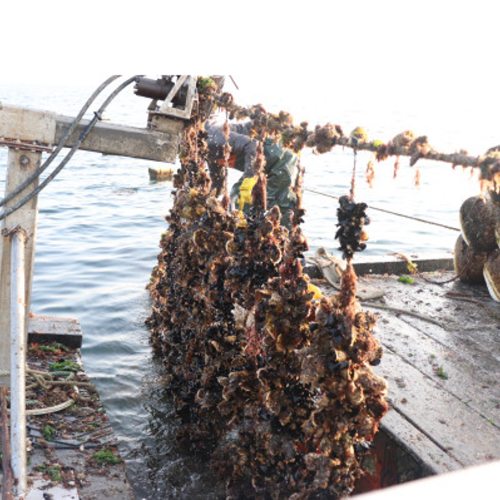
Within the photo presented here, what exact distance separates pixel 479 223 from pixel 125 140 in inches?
177

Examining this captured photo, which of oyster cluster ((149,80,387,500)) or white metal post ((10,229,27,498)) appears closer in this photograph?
oyster cluster ((149,80,387,500))

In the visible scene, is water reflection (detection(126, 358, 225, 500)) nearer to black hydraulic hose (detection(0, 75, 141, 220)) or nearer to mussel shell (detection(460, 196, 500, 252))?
black hydraulic hose (detection(0, 75, 141, 220))

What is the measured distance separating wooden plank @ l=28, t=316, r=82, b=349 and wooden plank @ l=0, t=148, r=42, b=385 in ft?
4.09

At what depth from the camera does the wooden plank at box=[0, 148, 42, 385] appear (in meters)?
4.98

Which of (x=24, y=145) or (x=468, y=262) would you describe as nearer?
(x=24, y=145)

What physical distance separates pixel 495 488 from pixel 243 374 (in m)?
3.27

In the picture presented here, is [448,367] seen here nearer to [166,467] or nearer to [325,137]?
[325,137]

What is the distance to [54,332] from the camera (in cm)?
665

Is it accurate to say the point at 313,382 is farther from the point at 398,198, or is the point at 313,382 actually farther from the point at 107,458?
the point at 398,198

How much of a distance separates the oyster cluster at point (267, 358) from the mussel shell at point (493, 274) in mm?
3748

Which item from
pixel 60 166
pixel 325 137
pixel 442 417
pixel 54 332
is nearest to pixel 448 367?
pixel 442 417

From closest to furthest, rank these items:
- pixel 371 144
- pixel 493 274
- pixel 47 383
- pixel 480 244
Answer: pixel 371 144 → pixel 47 383 → pixel 493 274 → pixel 480 244

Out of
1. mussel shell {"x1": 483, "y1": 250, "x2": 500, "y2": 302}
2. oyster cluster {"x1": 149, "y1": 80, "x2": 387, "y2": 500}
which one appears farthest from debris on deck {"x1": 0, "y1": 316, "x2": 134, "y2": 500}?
mussel shell {"x1": 483, "y1": 250, "x2": 500, "y2": 302}

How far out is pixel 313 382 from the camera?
3072mm
